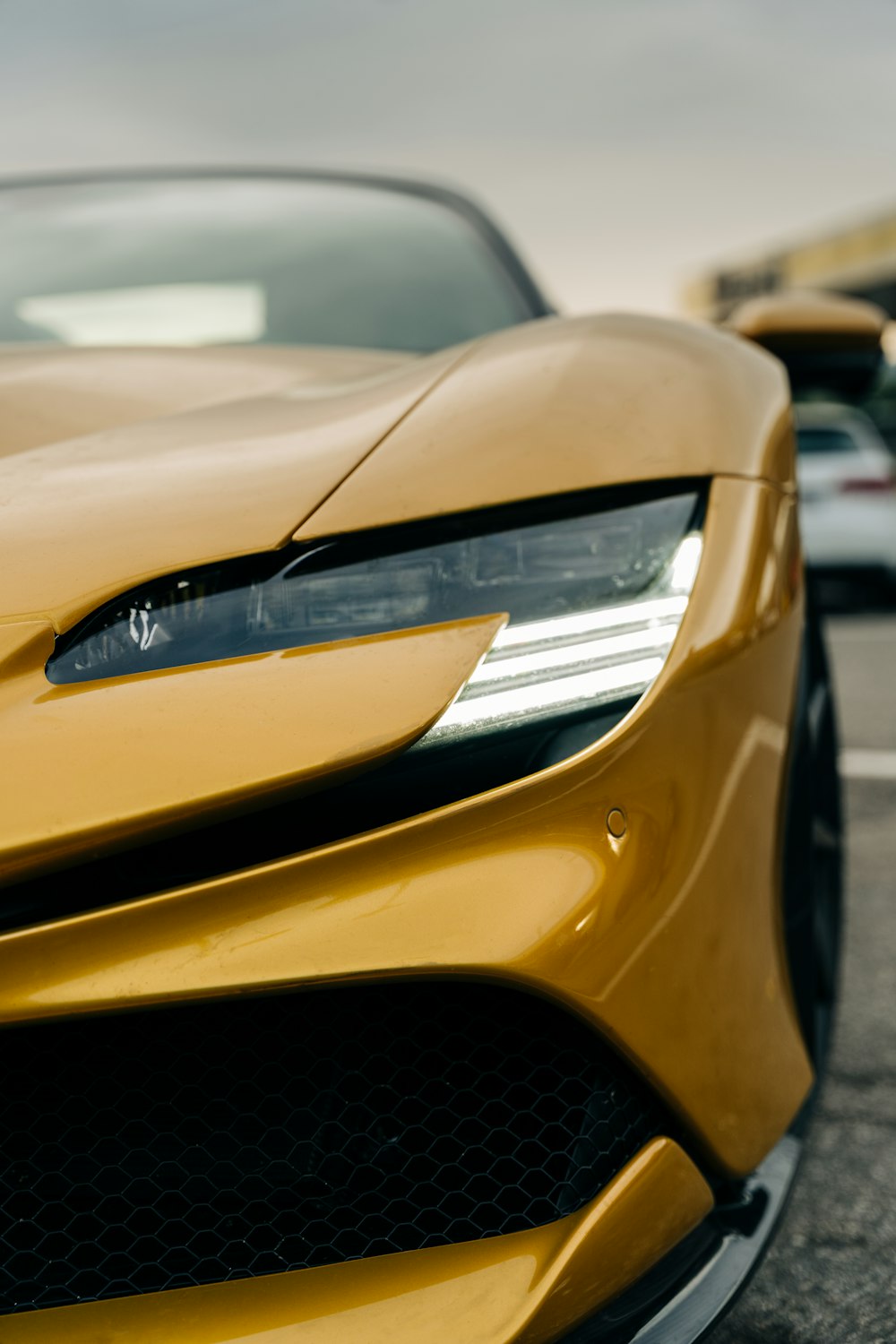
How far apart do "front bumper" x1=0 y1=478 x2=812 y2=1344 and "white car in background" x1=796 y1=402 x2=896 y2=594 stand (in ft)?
24.8

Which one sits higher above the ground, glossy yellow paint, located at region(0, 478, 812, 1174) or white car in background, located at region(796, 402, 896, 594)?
glossy yellow paint, located at region(0, 478, 812, 1174)

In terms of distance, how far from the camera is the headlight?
1.03m

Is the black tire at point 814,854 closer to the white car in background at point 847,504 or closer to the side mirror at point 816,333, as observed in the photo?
the side mirror at point 816,333

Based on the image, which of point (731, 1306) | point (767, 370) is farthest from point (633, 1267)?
point (767, 370)

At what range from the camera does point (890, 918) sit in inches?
104

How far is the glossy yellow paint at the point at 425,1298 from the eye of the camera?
0.95m

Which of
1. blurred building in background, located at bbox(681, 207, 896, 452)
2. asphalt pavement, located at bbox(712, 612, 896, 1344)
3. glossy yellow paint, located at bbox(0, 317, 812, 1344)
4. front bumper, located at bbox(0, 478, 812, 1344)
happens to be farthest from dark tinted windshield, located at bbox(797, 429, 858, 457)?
blurred building in background, located at bbox(681, 207, 896, 452)

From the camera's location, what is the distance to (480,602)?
3.55ft

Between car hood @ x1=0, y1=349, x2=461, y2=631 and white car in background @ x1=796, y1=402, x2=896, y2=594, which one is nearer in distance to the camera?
car hood @ x1=0, y1=349, x2=461, y2=631

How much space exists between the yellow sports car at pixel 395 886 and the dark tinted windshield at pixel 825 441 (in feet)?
26.6

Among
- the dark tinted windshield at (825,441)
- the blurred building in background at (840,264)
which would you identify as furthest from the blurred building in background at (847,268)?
the dark tinted windshield at (825,441)

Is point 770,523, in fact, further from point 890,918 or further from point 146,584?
point 890,918

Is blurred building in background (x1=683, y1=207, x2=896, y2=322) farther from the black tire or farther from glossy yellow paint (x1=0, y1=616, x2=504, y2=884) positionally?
glossy yellow paint (x1=0, y1=616, x2=504, y2=884)

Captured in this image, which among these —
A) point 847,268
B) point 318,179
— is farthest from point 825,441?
point 847,268
